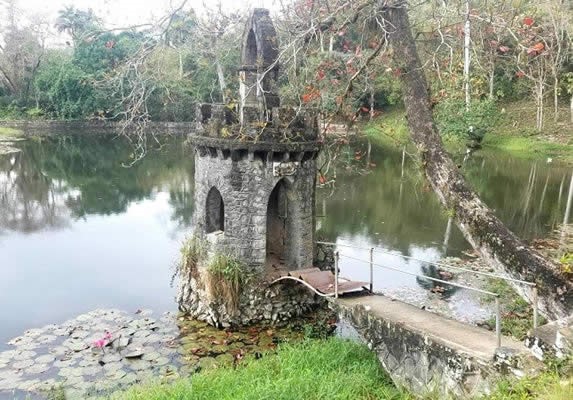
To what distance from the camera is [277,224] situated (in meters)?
13.8

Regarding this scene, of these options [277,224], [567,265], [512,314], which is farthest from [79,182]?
[567,265]

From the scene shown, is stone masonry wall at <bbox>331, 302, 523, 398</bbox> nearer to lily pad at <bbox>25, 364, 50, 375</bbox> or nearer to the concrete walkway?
→ the concrete walkway

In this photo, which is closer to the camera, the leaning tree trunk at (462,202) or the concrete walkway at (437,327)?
the leaning tree trunk at (462,202)

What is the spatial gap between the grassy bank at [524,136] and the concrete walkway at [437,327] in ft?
83.1

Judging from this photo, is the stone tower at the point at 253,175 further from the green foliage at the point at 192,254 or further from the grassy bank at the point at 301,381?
the grassy bank at the point at 301,381

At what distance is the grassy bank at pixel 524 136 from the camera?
35.8 metres

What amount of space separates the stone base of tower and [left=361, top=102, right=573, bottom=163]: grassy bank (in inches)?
896

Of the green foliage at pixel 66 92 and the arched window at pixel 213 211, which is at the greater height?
the green foliage at pixel 66 92

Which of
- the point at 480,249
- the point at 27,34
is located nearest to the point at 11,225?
the point at 480,249

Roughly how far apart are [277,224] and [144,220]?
9.68m

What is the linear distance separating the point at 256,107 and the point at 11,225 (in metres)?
13.8

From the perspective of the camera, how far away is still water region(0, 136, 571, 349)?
47.5 ft

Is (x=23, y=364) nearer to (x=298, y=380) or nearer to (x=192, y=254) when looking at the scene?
(x=192, y=254)

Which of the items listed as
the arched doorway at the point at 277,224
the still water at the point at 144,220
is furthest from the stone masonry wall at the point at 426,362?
the arched doorway at the point at 277,224
